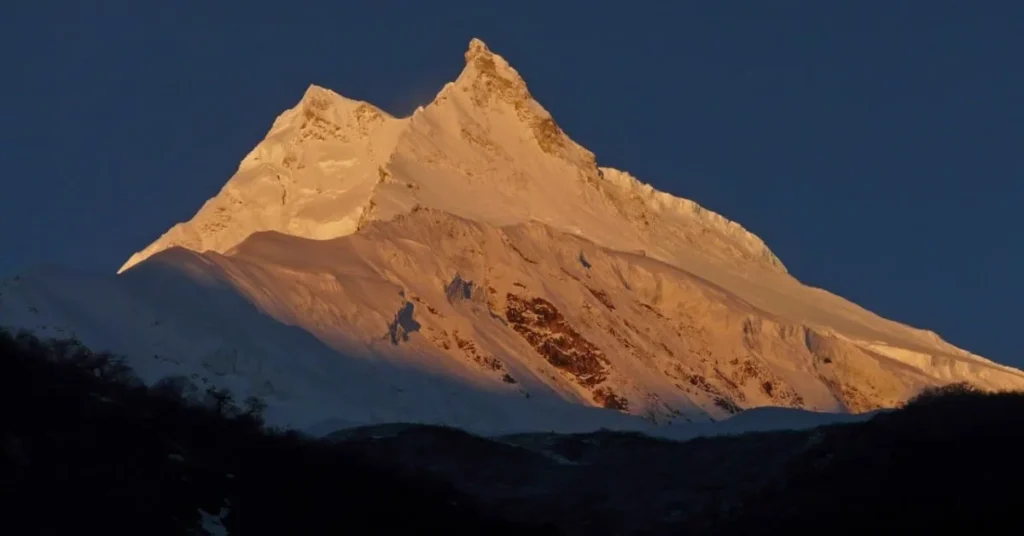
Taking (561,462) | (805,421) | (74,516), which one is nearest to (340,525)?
(74,516)

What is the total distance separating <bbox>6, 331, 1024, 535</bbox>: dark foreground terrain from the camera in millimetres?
58344

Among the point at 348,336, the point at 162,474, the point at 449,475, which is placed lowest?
the point at 162,474

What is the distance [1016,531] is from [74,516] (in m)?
26.9

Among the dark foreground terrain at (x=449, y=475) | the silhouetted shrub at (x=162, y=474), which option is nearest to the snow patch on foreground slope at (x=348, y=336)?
the dark foreground terrain at (x=449, y=475)

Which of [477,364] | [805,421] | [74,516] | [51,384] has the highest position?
[477,364]

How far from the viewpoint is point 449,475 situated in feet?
295

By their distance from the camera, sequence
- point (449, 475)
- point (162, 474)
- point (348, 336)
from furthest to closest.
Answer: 1. point (348, 336)
2. point (449, 475)
3. point (162, 474)

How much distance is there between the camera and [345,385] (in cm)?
15762

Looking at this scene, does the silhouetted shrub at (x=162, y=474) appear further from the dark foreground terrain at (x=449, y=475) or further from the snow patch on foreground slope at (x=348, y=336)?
the snow patch on foreground slope at (x=348, y=336)

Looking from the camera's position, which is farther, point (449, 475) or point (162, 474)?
point (449, 475)

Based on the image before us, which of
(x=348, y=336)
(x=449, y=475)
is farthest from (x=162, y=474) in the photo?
(x=348, y=336)

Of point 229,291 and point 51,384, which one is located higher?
point 229,291

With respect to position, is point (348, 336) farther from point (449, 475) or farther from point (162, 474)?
point (162, 474)

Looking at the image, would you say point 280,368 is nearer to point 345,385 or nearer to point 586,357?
point 345,385
